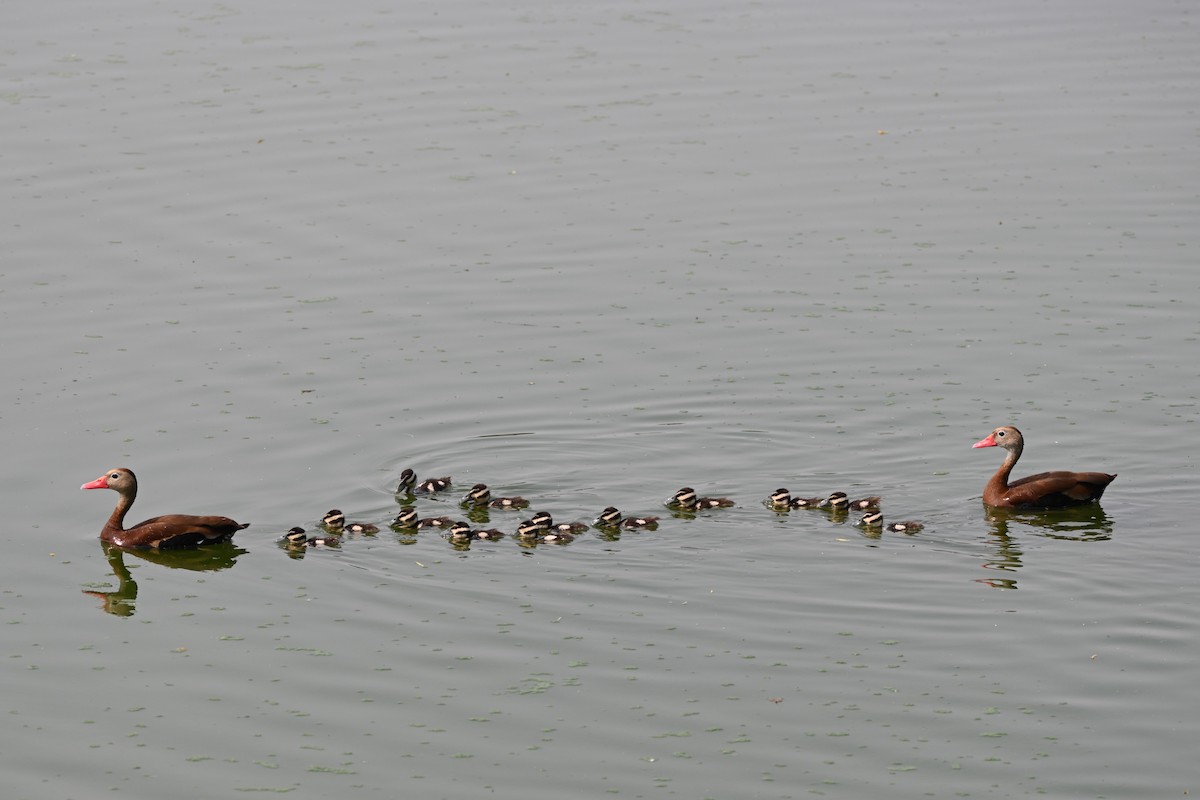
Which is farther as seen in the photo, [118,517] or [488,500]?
[488,500]

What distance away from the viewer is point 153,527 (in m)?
16.6

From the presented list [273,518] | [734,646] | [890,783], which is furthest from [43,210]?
[890,783]

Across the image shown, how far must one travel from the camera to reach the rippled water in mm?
13188

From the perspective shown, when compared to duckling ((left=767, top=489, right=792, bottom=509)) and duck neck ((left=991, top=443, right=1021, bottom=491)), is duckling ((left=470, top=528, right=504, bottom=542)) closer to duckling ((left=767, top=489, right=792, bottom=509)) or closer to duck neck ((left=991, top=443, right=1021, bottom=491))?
duckling ((left=767, top=489, right=792, bottom=509))

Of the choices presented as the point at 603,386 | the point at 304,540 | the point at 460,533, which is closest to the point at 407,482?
the point at 460,533

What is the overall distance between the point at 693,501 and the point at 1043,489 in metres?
3.32

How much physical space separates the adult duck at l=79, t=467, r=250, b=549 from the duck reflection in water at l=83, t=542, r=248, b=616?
77 mm

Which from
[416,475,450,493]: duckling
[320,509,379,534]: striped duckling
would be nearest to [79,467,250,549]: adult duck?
[320,509,379,534]: striped duckling

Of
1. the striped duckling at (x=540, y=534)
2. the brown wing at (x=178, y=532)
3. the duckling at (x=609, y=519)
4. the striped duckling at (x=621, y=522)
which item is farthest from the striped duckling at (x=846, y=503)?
the brown wing at (x=178, y=532)

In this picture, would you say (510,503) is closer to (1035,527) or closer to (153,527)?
(153,527)

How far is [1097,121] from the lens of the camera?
2838 cm

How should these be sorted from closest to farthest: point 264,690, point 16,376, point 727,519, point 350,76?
1. point 264,690
2. point 727,519
3. point 16,376
4. point 350,76

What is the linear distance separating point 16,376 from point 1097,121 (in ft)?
55.6

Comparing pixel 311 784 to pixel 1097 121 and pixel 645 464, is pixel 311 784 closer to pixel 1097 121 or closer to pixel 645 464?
pixel 645 464
